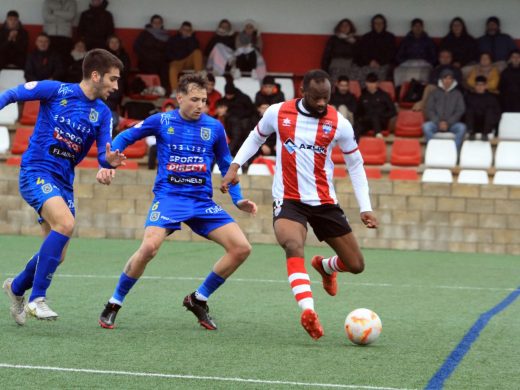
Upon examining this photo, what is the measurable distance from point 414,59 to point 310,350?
13.9m

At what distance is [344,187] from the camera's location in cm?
1564

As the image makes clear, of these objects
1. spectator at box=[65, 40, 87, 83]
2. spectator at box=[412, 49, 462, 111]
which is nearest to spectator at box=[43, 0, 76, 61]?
spectator at box=[65, 40, 87, 83]

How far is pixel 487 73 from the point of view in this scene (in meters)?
19.4

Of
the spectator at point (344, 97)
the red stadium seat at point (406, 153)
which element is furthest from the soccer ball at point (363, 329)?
the spectator at point (344, 97)

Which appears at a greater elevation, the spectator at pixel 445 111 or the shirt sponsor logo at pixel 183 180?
the shirt sponsor logo at pixel 183 180

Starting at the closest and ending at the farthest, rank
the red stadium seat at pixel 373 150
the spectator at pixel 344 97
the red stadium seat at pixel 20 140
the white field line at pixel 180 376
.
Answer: the white field line at pixel 180 376, the red stadium seat at pixel 373 150, the red stadium seat at pixel 20 140, the spectator at pixel 344 97

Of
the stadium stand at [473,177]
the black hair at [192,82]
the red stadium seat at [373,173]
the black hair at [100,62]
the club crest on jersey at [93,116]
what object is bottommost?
the red stadium seat at [373,173]

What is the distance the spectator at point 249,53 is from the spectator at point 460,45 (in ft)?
11.3

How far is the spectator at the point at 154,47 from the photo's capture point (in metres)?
20.5

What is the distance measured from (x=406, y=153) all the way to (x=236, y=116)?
2.92 m

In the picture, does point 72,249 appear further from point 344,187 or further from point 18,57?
point 18,57

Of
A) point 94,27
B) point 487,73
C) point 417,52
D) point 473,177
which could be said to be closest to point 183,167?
point 473,177

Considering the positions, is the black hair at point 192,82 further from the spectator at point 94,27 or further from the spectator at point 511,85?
the spectator at point 94,27

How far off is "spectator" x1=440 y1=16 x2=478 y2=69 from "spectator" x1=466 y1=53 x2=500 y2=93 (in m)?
0.37
